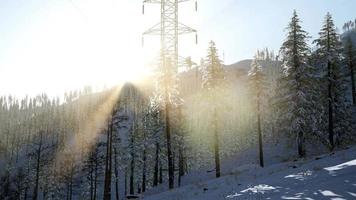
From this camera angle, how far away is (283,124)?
38.8m

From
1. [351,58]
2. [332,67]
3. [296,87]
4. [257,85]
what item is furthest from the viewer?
[351,58]

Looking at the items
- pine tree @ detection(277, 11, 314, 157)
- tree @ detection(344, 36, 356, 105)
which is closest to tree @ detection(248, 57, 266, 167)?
pine tree @ detection(277, 11, 314, 157)

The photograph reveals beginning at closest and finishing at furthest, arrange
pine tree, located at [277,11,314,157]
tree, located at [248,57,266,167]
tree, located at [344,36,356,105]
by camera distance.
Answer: pine tree, located at [277,11,314,157] < tree, located at [248,57,266,167] < tree, located at [344,36,356,105]

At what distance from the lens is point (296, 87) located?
3778 centimetres

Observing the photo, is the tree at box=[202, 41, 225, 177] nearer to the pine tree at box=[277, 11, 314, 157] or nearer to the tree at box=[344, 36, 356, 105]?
the pine tree at box=[277, 11, 314, 157]

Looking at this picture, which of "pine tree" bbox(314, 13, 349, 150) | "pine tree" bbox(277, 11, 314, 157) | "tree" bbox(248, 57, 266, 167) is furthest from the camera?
"tree" bbox(248, 57, 266, 167)

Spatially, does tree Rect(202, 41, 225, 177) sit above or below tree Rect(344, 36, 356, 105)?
below

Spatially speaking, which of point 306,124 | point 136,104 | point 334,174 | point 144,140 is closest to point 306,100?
point 306,124

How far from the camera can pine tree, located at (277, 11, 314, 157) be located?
37.2 meters

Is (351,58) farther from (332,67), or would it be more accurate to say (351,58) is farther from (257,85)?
(257,85)

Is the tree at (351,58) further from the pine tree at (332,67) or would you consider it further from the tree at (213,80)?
the tree at (213,80)

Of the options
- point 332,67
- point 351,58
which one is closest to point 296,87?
point 332,67

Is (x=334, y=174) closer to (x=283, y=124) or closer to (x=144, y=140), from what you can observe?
(x=283, y=124)

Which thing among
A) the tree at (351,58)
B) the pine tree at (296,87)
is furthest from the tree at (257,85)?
the tree at (351,58)
